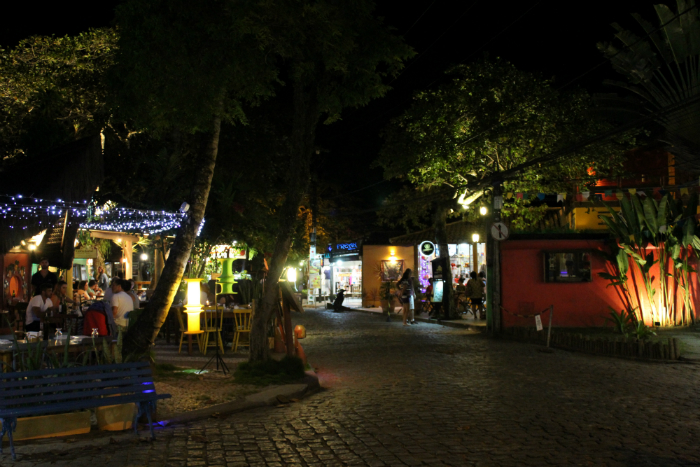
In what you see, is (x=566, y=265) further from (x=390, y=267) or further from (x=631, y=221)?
(x=390, y=267)

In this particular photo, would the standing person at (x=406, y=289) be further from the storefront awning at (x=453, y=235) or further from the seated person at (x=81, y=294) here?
the seated person at (x=81, y=294)

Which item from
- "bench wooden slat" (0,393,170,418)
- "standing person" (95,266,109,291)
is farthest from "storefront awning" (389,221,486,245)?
"bench wooden slat" (0,393,170,418)

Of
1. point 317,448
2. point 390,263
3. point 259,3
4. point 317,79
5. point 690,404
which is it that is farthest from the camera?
point 390,263

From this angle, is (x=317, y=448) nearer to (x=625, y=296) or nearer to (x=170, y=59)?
(x=170, y=59)

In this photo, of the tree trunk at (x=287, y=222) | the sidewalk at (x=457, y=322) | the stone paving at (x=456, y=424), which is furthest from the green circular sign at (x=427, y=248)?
the tree trunk at (x=287, y=222)

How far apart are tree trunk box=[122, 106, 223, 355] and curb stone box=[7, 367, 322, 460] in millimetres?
2615

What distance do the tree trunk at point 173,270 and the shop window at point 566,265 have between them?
503 inches

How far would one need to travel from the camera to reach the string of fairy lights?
13.8m

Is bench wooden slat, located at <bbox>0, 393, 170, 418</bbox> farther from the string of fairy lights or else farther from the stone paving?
the string of fairy lights

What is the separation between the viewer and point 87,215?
54.9 ft

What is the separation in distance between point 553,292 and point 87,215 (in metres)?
14.1

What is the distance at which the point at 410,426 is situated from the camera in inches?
306

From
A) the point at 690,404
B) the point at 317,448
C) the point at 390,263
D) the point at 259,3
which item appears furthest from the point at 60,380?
the point at 390,263

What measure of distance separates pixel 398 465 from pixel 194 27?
26.2ft
